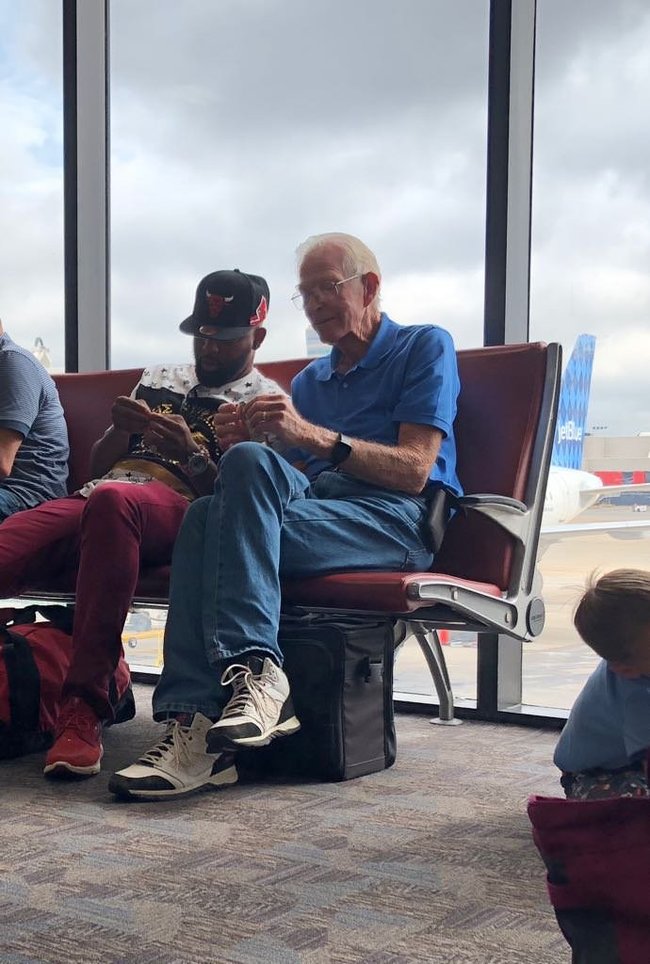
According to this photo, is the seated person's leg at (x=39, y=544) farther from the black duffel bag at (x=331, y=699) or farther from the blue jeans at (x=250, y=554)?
the black duffel bag at (x=331, y=699)

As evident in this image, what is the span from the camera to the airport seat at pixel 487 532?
2.16m

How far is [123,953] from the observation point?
4.05 feet

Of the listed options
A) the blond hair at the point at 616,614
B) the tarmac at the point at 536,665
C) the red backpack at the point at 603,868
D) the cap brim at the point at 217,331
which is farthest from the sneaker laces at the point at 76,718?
the red backpack at the point at 603,868

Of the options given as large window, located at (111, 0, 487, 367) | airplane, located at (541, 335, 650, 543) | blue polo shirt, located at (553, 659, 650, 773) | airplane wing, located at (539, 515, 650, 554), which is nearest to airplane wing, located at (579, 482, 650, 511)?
airplane, located at (541, 335, 650, 543)

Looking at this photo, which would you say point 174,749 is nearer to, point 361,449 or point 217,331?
point 361,449

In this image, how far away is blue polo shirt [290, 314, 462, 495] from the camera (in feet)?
7.63

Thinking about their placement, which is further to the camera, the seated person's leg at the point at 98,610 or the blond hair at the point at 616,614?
the seated person's leg at the point at 98,610

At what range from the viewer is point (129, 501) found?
2.30 meters

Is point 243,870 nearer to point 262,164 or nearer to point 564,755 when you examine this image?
point 564,755

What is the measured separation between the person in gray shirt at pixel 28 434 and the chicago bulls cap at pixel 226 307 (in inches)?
17.4

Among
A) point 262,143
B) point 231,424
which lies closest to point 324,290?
point 231,424

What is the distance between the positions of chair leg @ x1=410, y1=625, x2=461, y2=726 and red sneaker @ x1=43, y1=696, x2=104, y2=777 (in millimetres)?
799

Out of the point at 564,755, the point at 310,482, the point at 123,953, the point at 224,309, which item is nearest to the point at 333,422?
the point at 310,482

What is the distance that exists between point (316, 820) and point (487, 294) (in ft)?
5.38
